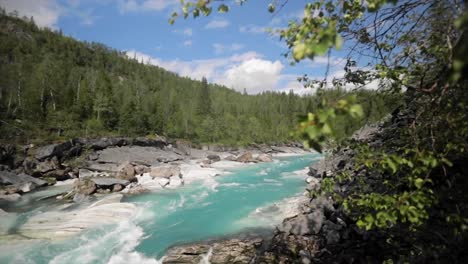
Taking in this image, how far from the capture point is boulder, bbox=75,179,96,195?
73.8ft

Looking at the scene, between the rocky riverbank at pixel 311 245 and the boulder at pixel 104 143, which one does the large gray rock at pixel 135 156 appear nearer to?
the boulder at pixel 104 143

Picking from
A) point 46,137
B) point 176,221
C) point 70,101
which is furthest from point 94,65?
point 176,221

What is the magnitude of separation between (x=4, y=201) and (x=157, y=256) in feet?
57.5

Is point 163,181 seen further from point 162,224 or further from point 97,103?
point 97,103

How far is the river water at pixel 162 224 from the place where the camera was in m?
12.0

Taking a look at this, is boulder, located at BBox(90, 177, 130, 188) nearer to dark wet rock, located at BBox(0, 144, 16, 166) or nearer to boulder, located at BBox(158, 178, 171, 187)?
boulder, located at BBox(158, 178, 171, 187)

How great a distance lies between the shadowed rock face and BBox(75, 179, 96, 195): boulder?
1480 cm

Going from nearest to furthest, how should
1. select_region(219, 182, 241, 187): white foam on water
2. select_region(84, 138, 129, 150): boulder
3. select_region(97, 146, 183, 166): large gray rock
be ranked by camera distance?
1. select_region(219, 182, 241, 187): white foam on water
2. select_region(97, 146, 183, 166): large gray rock
3. select_region(84, 138, 129, 150): boulder

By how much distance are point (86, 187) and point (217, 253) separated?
57.1 feet

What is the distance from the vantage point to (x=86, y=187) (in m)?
22.9

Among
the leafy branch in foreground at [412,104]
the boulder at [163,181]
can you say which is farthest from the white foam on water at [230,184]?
the leafy branch in foreground at [412,104]

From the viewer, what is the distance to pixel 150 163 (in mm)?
40906

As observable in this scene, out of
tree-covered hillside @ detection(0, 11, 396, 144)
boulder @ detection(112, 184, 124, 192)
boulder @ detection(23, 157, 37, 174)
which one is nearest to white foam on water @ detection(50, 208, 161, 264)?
boulder @ detection(112, 184, 124, 192)

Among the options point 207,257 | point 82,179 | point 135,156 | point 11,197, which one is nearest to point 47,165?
point 82,179
